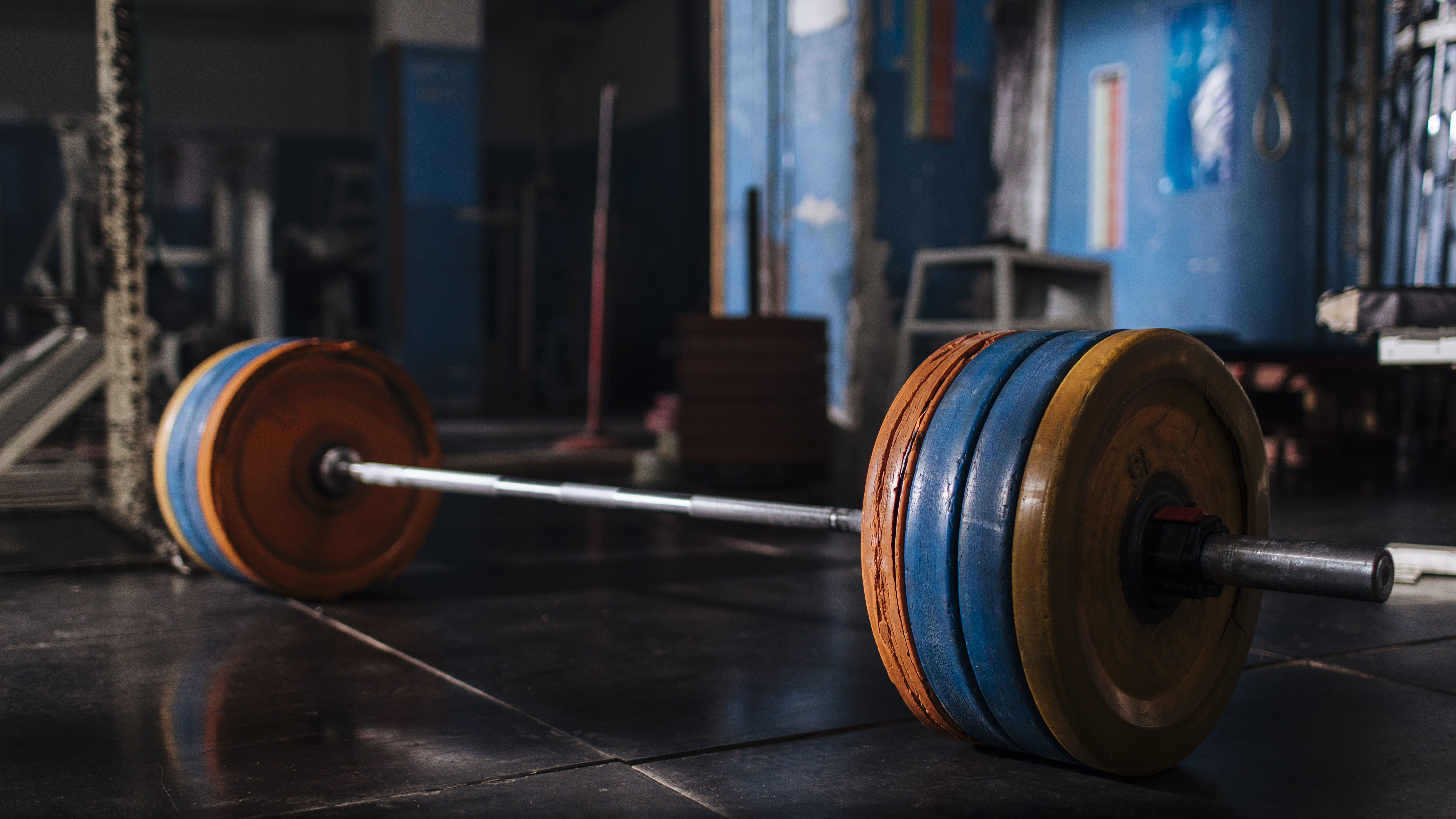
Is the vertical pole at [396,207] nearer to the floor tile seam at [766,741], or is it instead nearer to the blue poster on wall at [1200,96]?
the blue poster on wall at [1200,96]

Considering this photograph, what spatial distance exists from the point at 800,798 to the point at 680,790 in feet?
0.48

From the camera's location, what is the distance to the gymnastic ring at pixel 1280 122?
16.5ft

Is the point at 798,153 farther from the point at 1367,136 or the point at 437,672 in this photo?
the point at 437,672

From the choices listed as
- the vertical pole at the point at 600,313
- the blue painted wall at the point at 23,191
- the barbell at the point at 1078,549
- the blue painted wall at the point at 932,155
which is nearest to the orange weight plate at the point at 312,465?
the barbell at the point at 1078,549

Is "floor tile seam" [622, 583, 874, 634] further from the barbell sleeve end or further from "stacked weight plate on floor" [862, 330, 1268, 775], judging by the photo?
the barbell sleeve end

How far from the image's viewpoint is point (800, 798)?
1420 mm

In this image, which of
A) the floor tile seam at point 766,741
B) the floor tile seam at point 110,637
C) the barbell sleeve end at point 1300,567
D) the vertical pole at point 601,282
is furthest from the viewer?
the vertical pole at point 601,282

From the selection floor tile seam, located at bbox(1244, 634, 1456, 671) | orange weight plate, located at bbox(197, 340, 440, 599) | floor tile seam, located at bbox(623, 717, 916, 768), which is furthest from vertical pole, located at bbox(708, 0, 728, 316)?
floor tile seam, located at bbox(623, 717, 916, 768)

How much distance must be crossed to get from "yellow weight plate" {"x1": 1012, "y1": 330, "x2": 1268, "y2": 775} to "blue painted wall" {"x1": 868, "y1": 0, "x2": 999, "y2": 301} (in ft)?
10.7

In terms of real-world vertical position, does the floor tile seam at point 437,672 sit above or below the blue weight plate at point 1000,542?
below

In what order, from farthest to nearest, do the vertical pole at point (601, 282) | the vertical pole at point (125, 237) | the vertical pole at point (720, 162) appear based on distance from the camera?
the vertical pole at point (601, 282) → the vertical pole at point (720, 162) → the vertical pole at point (125, 237)

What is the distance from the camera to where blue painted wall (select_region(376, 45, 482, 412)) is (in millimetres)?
10125

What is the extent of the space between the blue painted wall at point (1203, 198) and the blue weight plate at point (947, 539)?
4984mm

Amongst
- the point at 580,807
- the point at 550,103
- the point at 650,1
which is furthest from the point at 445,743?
the point at 550,103
